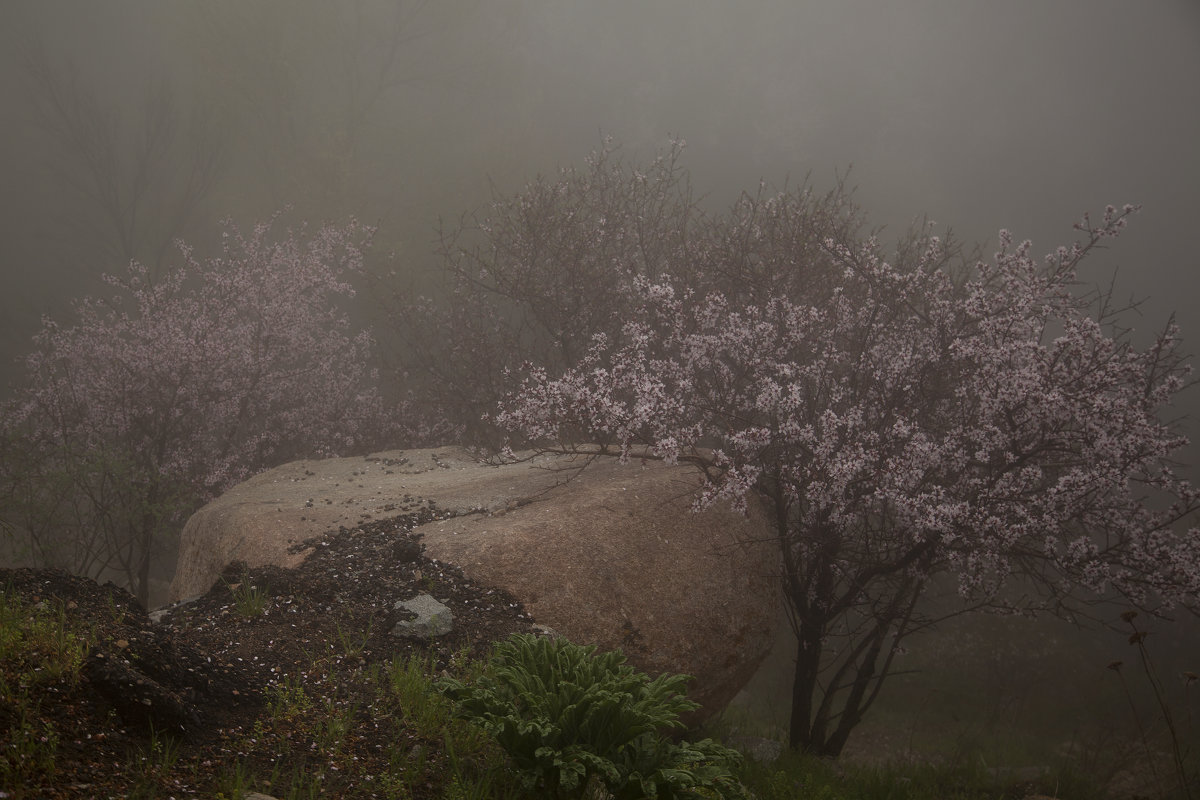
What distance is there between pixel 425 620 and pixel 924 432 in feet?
16.9

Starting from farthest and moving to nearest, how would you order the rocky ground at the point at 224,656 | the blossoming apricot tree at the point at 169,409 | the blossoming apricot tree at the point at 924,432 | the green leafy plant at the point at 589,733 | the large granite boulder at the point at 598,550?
the blossoming apricot tree at the point at 169,409
the blossoming apricot tree at the point at 924,432
the large granite boulder at the point at 598,550
the green leafy plant at the point at 589,733
the rocky ground at the point at 224,656

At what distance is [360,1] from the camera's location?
101 ft

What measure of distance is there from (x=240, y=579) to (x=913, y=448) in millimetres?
6194

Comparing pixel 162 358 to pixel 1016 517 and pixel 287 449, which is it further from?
pixel 1016 517

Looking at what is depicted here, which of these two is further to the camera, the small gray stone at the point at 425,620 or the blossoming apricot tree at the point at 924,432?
the blossoming apricot tree at the point at 924,432

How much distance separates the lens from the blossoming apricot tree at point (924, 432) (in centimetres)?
622

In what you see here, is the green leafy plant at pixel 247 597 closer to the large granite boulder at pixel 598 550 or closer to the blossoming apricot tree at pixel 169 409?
the large granite boulder at pixel 598 550

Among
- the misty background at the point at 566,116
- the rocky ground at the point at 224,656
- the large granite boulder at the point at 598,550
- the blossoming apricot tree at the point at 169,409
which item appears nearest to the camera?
the rocky ground at the point at 224,656

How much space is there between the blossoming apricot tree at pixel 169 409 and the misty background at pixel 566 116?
7.89 metres

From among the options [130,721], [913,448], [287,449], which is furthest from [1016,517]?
[287,449]

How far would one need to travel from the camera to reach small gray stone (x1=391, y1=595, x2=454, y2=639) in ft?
17.2

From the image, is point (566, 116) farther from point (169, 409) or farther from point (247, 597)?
point (247, 597)

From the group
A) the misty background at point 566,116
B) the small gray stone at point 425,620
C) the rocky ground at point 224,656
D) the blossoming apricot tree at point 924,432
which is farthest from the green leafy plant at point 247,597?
the misty background at point 566,116

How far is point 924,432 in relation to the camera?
22.8ft
